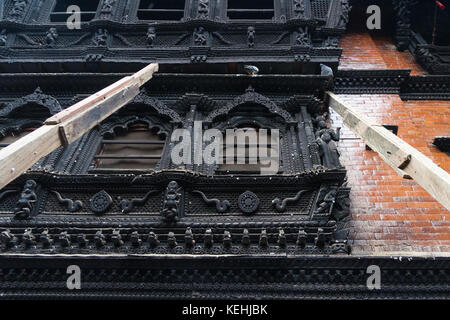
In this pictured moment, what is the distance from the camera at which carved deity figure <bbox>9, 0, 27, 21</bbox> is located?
10117 millimetres

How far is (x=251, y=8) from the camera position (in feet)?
36.8

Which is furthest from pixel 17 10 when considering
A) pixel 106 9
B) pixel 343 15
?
pixel 343 15

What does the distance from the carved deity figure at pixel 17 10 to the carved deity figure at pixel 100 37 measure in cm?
197

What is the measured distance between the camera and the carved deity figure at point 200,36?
370 inches

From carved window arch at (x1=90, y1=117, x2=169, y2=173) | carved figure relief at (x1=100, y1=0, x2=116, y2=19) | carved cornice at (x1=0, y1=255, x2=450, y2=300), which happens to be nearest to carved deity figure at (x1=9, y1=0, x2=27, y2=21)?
carved figure relief at (x1=100, y1=0, x2=116, y2=19)

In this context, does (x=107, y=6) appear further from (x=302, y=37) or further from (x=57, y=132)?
(x=57, y=132)

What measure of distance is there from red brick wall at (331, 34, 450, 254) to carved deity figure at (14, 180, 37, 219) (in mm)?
4430

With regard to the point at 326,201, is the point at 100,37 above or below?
above

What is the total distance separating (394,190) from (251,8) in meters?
6.11

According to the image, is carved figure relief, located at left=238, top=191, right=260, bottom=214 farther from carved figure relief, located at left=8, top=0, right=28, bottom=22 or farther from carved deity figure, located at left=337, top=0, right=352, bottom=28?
carved figure relief, located at left=8, top=0, right=28, bottom=22

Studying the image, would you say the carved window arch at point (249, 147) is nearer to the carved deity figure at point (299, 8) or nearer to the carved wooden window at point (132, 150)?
the carved wooden window at point (132, 150)

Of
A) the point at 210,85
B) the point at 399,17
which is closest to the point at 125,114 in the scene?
the point at 210,85

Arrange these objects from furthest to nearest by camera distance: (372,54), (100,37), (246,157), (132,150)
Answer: (372,54)
(100,37)
(132,150)
(246,157)

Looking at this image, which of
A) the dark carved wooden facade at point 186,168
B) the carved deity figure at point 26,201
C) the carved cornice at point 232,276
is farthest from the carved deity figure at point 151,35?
the carved cornice at point 232,276
